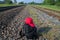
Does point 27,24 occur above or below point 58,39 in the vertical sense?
above

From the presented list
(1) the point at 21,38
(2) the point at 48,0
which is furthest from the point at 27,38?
(2) the point at 48,0

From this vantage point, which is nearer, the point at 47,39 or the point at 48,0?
the point at 47,39

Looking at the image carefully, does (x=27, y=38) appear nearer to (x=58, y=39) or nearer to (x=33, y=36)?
(x=33, y=36)

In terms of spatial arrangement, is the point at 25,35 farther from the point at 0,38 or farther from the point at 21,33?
the point at 0,38

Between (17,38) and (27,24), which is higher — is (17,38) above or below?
below

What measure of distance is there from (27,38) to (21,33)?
1.93 feet

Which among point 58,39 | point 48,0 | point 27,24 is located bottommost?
point 48,0

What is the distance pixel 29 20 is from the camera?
32.2ft

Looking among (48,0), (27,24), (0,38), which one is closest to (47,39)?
(27,24)

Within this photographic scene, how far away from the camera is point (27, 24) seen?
391 inches

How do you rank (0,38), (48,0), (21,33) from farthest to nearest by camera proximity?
(48,0) < (21,33) < (0,38)

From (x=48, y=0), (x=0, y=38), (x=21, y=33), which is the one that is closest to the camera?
(x=0, y=38)

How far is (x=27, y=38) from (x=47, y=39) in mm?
890

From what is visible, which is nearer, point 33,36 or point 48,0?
point 33,36
